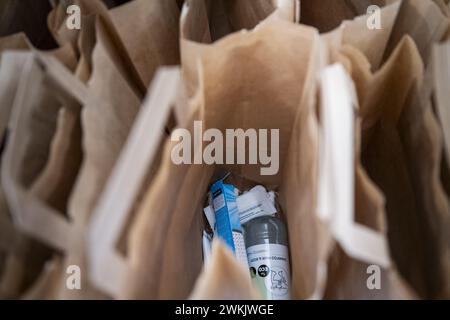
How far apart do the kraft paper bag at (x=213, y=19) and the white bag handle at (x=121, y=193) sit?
0.13m

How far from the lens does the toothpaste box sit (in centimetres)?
67

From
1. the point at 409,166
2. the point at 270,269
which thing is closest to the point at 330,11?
the point at 409,166

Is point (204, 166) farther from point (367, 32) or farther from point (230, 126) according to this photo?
point (367, 32)

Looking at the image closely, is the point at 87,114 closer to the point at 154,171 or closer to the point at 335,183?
the point at 154,171

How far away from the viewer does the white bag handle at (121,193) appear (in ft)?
1.30

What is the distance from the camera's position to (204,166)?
0.68 m

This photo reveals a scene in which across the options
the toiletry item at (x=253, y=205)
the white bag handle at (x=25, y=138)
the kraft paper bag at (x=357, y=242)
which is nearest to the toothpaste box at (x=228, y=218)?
the toiletry item at (x=253, y=205)

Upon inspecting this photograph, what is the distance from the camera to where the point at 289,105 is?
0.65m

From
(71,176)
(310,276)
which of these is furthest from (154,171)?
(310,276)

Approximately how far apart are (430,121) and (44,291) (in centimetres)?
41

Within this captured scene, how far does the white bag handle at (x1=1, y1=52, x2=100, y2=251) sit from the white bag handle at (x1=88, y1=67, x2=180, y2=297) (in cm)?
5

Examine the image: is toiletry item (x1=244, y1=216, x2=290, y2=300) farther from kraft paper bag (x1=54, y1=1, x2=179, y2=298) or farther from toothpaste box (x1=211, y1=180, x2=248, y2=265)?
kraft paper bag (x1=54, y1=1, x2=179, y2=298)

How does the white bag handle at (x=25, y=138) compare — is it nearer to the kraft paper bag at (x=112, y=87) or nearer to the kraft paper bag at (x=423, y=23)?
the kraft paper bag at (x=112, y=87)

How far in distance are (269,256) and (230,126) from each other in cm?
18
